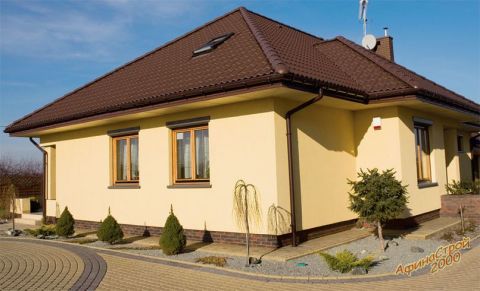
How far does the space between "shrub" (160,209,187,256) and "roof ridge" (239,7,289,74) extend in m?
3.66

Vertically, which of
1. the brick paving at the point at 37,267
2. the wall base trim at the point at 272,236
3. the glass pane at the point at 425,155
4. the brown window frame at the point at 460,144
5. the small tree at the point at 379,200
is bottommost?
the brick paving at the point at 37,267

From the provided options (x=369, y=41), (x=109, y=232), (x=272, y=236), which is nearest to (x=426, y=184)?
(x=272, y=236)

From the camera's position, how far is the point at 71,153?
13641 mm

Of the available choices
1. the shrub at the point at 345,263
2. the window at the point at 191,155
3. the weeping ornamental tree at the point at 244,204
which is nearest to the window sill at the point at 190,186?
the window at the point at 191,155

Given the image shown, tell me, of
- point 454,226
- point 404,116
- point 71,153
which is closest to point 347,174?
point 404,116

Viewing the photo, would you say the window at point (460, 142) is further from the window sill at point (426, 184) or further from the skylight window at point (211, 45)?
the skylight window at point (211, 45)

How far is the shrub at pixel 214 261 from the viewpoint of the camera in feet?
24.4

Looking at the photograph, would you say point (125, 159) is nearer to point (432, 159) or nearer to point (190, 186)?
point (190, 186)

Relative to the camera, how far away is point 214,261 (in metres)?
7.55

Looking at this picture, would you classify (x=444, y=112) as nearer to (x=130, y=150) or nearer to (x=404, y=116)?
(x=404, y=116)

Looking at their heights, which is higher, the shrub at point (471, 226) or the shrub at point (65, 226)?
the shrub at point (65, 226)

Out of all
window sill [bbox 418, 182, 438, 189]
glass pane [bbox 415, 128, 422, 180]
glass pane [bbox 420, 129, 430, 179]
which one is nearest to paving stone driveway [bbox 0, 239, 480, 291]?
window sill [bbox 418, 182, 438, 189]

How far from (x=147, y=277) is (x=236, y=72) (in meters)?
4.56

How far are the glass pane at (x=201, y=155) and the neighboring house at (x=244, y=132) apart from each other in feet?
0.12
